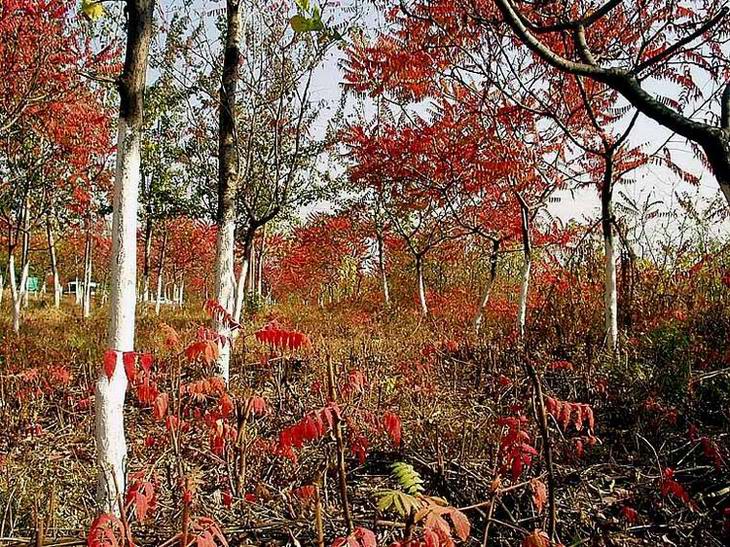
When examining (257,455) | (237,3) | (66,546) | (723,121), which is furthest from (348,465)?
(237,3)

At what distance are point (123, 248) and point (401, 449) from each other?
2.15 meters

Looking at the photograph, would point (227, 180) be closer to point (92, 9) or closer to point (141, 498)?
point (92, 9)

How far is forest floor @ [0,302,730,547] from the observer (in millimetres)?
2320

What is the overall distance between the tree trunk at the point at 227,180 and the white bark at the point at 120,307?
2.23 meters

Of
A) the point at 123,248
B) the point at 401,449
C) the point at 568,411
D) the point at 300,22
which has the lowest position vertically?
the point at 401,449

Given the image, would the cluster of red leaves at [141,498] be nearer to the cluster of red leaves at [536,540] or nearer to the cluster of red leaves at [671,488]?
the cluster of red leaves at [536,540]

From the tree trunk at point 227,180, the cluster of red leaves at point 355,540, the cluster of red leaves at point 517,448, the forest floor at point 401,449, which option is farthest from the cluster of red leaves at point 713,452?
the tree trunk at point 227,180

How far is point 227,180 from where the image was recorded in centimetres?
565

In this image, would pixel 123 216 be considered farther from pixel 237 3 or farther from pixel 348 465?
pixel 237 3

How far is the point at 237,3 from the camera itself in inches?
239

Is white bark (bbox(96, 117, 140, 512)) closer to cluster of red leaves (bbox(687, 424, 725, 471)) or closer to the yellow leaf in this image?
the yellow leaf

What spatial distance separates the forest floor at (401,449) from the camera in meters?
2.32

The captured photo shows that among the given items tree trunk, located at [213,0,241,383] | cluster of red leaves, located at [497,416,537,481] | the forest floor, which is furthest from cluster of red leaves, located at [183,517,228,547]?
tree trunk, located at [213,0,241,383]

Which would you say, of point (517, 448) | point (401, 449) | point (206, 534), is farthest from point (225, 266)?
point (206, 534)
